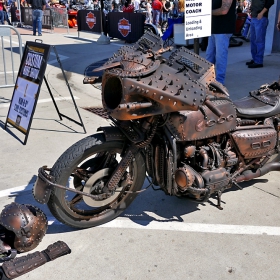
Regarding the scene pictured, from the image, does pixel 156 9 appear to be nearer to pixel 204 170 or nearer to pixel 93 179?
pixel 204 170

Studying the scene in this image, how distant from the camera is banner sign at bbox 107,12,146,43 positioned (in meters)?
14.1

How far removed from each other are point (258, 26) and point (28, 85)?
5.95 metres

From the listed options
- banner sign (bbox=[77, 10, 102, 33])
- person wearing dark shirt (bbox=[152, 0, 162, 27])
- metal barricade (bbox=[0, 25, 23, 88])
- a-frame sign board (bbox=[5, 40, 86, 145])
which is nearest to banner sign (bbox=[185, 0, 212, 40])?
a-frame sign board (bbox=[5, 40, 86, 145])

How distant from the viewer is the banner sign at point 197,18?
18.0 feet

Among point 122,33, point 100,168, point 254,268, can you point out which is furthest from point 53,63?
point 254,268

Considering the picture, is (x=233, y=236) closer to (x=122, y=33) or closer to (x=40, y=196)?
(x=40, y=196)

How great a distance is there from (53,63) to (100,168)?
27.9 ft

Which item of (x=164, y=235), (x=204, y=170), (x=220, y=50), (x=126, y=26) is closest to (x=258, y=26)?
(x=220, y=50)

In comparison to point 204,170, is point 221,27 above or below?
above

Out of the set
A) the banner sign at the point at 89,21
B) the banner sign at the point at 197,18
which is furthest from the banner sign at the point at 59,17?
the banner sign at the point at 197,18

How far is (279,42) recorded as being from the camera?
11297 mm

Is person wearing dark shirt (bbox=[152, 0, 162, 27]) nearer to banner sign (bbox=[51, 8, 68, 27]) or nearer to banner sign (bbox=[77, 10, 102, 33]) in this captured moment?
banner sign (bbox=[51, 8, 68, 27])

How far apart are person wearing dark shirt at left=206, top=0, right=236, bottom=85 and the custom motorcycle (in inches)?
137

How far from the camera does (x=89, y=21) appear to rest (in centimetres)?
1664
